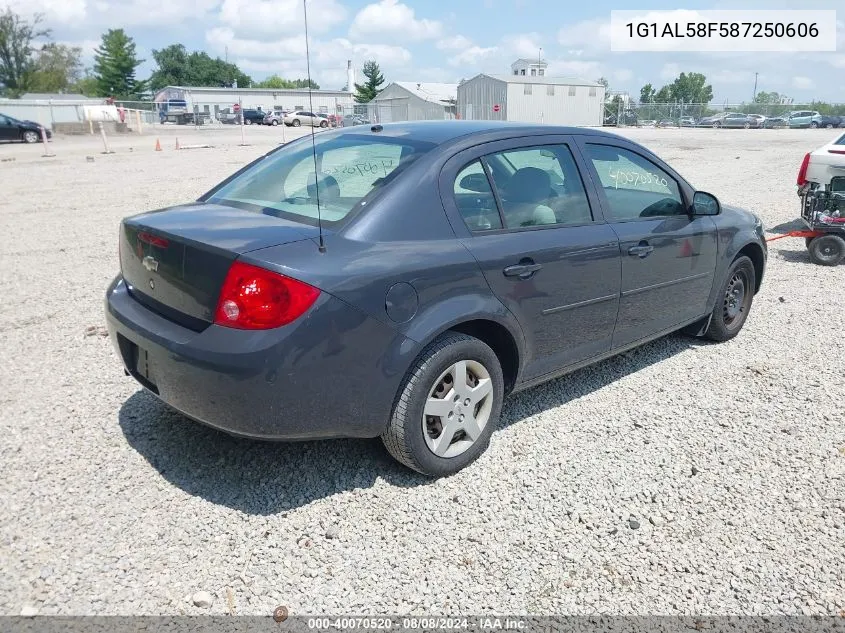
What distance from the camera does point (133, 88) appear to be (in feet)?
308

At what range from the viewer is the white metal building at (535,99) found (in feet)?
185

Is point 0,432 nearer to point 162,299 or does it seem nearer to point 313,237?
point 162,299

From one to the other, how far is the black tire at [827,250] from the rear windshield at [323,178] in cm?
648

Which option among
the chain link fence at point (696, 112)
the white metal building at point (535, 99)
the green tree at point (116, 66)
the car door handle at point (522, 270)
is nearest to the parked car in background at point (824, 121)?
the chain link fence at point (696, 112)

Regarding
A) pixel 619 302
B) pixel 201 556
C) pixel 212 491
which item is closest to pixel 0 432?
pixel 212 491

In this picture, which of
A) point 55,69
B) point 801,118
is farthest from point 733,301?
point 55,69

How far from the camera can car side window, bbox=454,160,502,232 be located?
10.7 ft

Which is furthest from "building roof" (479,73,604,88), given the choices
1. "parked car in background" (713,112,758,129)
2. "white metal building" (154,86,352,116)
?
"white metal building" (154,86,352,116)

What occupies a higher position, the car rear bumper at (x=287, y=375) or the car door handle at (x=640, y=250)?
the car door handle at (x=640, y=250)

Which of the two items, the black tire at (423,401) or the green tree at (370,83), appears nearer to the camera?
the black tire at (423,401)

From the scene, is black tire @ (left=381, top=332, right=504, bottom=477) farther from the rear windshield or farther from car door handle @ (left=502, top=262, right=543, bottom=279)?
the rear windshield

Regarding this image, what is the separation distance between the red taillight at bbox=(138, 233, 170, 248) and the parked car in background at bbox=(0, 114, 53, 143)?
107ft

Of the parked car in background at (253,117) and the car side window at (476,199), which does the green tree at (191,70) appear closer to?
the parked car in background at (253,117)

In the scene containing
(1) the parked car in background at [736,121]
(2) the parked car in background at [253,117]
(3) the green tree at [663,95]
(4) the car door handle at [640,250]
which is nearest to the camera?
(4) the car door handle at [640,250]
